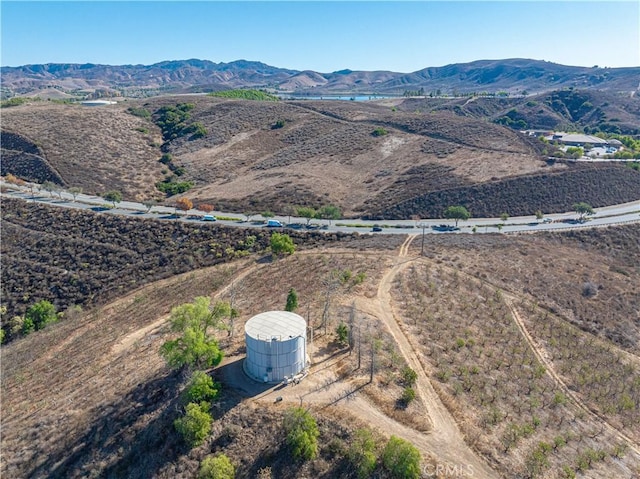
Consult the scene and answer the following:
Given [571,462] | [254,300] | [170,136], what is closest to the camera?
[571,462]

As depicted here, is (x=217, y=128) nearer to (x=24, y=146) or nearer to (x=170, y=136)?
(x=170, y=136)

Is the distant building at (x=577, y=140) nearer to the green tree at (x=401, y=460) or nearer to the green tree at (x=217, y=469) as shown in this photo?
the green tree at (x=401, y=460)

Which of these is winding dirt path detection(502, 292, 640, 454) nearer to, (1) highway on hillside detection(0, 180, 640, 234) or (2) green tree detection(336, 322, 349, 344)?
(2) green tree detection(336, 322, 349, 344)

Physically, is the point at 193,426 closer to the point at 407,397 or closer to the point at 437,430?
the point at 407,397

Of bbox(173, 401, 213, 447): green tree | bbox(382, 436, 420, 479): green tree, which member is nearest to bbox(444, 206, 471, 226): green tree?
bbox(382, 436, 420, 479): green tree

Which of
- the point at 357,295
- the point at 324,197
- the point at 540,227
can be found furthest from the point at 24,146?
the point at 540,227

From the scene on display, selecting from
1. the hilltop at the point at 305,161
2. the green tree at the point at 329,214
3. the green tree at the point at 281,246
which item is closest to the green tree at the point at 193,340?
the green tree at the point at 281,246

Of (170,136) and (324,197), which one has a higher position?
(170,136)
